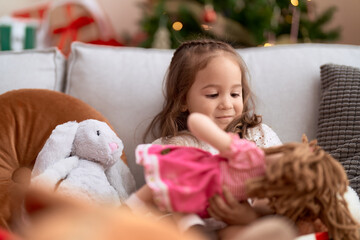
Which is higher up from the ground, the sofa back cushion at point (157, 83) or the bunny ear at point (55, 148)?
the sofa back cushion at point (157, 83)

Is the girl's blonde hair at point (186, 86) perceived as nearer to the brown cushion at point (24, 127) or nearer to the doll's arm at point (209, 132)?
the brown cushion at point (24, 127)

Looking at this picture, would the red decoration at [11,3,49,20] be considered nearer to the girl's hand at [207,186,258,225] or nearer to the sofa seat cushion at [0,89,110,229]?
the sofa seat cushion at [0,89,110,229]

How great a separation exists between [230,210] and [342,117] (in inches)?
24.0

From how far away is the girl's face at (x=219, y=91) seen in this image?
111 centimetres

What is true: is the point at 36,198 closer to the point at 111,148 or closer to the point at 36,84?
the point at 111,148

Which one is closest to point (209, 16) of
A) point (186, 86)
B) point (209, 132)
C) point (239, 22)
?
point (239, 22)

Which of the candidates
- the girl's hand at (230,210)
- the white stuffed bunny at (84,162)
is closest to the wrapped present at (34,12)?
the white stuffed bunny at (84,162)

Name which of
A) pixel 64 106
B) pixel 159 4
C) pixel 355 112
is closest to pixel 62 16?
pixel 159 4

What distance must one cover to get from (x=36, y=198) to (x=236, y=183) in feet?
1.29

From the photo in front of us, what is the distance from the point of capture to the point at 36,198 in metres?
0.55

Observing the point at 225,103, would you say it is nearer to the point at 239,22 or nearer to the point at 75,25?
the point at 239,22

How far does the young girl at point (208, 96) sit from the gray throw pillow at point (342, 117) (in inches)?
6.8

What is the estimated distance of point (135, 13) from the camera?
2.99 metres

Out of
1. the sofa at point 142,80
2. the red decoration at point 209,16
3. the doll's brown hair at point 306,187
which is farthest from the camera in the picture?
the red decoration at point 209,16
